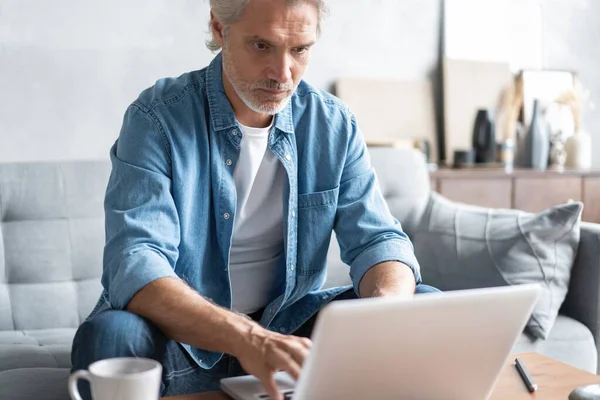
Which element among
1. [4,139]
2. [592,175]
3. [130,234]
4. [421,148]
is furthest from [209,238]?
[592,175]

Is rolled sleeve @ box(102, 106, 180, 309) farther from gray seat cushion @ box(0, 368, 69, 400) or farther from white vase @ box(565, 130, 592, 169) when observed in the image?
white vase @ box(565, 130, 592, 169)

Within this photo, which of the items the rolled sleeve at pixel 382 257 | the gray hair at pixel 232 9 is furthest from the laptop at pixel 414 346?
the gray hair at pixel 232 9

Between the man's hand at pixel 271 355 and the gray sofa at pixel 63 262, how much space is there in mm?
1070

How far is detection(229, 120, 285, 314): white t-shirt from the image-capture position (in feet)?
5.86

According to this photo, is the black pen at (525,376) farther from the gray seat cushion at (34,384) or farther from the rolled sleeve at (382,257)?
the gray seat cushion at (34,384)

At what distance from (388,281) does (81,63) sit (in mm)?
1722

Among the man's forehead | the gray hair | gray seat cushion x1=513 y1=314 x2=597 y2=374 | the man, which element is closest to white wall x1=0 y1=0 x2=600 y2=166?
the man

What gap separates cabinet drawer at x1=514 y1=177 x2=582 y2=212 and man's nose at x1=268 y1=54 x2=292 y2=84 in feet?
6.35

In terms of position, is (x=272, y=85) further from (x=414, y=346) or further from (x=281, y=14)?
(x=414, y=346)

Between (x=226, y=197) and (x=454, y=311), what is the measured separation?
2.42 feet

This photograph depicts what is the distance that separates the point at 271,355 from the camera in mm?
1189

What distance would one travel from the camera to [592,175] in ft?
11.5

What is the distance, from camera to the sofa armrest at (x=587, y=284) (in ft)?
7.43

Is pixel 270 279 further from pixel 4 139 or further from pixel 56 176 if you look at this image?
pixel 4 139
